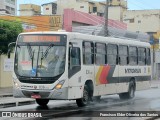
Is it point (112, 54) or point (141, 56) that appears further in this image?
point (141, 56)

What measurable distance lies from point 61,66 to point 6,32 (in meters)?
17.9

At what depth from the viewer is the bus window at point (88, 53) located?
17297 mm

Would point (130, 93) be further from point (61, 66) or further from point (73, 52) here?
point (61, 66)

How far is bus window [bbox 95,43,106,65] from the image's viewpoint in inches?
727

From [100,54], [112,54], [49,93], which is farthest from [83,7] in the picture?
[49,93]

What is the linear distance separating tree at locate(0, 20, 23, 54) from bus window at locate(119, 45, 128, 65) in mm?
13907

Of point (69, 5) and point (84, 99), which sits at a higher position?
point (69, 5)

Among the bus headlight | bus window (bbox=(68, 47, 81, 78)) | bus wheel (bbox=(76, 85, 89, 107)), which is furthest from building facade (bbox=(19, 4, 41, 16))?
the bus headlight

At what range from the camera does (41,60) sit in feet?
52.0

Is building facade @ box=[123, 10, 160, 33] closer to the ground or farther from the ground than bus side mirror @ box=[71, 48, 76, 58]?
farther from the ground

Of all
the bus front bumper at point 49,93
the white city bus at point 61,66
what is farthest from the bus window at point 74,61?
the bus front bumper at point 49,93

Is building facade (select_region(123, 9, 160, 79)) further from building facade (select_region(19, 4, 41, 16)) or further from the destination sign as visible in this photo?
the destination sign

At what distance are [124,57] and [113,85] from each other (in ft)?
6.15

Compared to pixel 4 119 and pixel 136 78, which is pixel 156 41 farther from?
pixel 4 119
